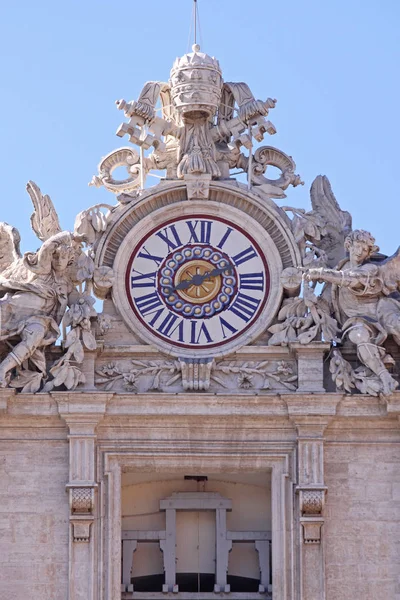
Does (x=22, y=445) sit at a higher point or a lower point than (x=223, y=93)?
lower

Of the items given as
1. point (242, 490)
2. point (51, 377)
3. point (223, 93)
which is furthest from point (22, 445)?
point (223, 93)

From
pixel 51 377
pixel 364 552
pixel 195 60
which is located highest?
pixel 195 60

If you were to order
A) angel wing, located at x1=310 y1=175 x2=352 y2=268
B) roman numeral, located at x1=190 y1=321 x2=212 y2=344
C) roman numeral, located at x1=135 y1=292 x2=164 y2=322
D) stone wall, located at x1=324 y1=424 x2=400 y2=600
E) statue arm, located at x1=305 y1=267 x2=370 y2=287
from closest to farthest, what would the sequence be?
stone wall, located at x1=324 y1=424 x2=400 y2=600
statue arm, located at x1=305 y1=267 x2=370 y2=287
roman numeral, located at x1=190 y1=321 x2=212 y2=344
roman numeral, located at x1=135 y1=292 x2=164 y2=322
angel wing, located at x1=310 y1=175 x2=352 y2=268

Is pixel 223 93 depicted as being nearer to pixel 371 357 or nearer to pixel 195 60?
pixel 195 60

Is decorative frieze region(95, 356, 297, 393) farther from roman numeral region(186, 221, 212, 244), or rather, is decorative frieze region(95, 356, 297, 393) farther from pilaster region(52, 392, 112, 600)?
roman numeral region(186, 221, 212, 244)

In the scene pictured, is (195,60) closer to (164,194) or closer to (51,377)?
(164,194)

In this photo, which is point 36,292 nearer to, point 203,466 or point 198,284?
point 198,284

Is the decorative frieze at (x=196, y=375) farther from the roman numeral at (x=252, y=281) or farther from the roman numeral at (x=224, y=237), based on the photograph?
the roman numeral at (x=224, y=237)

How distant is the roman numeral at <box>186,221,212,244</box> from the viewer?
1004 inches

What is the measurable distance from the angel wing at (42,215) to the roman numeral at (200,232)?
4.20 ft

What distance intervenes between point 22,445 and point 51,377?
2.39ft

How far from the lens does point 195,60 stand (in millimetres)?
25781

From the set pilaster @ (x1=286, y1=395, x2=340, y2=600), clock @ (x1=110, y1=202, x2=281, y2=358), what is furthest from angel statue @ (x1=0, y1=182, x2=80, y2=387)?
pilaster @ (x1=286, y1=395, x2=340, y2=600)

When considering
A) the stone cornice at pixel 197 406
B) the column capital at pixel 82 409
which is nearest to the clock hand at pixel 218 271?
the stone cornice at pixel 197 406
